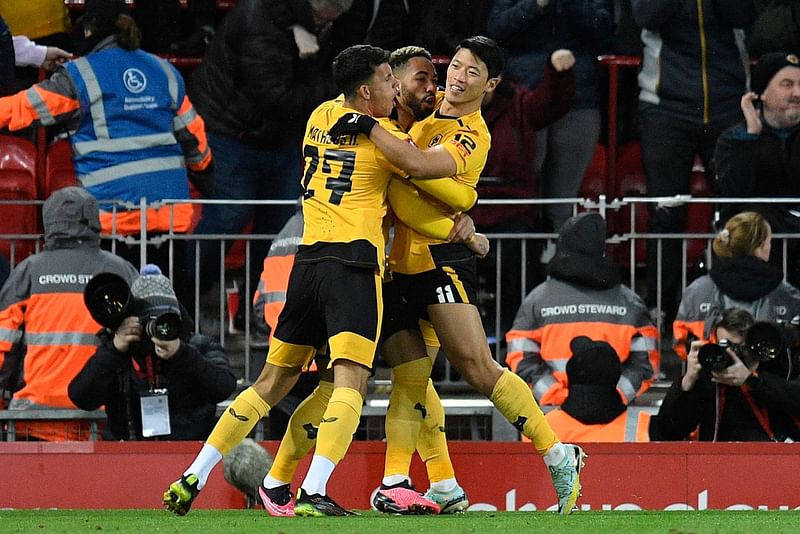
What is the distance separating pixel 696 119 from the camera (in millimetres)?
12016

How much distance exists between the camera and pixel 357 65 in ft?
26.1

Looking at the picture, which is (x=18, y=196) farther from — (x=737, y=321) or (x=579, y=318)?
(x=737, y=321)

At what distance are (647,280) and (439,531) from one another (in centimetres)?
501

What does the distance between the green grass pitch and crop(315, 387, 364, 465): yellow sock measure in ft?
0.96

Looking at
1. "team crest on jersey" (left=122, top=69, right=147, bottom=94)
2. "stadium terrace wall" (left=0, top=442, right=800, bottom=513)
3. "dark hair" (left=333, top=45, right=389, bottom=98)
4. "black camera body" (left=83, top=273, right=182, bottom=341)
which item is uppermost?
"dark hair" (left=333, top=45, right=389, bottom=98)

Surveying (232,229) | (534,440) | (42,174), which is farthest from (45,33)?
(534,440)

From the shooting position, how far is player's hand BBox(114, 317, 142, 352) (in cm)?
952

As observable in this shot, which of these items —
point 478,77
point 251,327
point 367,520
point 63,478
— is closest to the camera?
point 367,520

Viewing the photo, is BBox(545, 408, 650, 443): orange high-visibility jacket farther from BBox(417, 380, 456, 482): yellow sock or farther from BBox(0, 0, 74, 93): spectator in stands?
BBox(0, 0, 74, 93): spectator in stands

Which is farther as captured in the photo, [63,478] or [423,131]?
[63,478]

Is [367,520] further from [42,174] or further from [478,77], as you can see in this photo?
[42,174]

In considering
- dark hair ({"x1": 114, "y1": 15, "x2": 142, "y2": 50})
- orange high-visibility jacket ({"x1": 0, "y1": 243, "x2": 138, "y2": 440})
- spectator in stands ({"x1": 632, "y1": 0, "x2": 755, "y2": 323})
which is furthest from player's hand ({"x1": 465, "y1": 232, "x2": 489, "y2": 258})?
spectator in stands ({"x1": 632, "y1": 0, "x2": 755, "y2": 323})

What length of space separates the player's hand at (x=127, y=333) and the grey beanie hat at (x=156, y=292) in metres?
0.13

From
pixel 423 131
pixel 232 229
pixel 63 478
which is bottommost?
pixel 63 478
